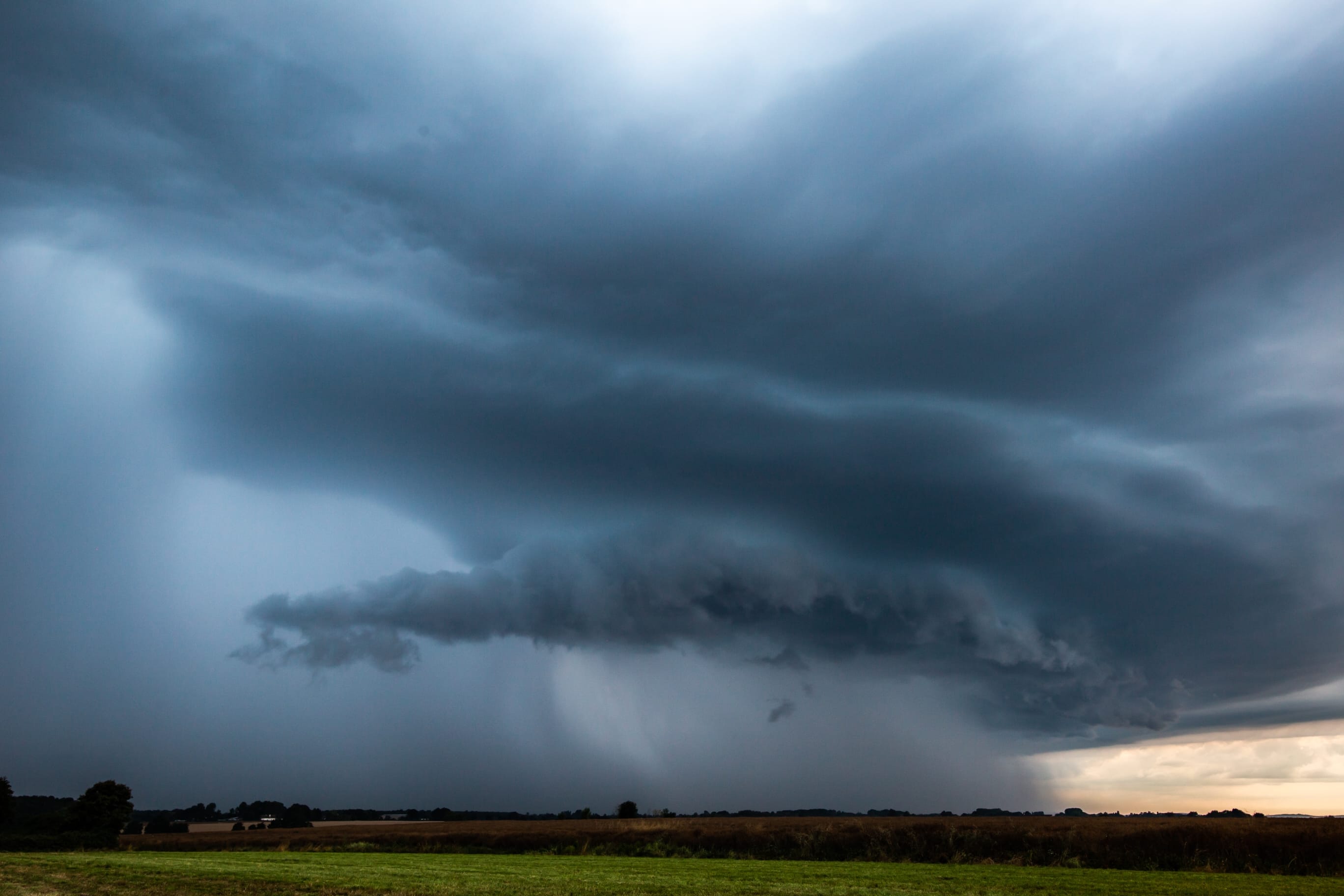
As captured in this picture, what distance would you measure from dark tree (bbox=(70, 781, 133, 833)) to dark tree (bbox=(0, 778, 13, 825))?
68.0ft

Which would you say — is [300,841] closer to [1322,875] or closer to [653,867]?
[653,867]

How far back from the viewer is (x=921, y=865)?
5600 centimetres

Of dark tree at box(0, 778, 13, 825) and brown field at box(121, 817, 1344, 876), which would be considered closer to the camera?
brown field at box(121, 817, 1344, 876)

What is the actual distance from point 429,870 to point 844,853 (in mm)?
35643

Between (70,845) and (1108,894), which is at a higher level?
(1108,894)

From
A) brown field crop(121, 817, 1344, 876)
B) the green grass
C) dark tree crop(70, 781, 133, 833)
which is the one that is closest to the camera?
the green grass

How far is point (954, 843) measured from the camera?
213 ft

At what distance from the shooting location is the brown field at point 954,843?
5359 centimetres

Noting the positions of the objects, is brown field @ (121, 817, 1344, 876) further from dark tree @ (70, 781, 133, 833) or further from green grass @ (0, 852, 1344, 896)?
dark tree @ (70, 781, 133, 833)

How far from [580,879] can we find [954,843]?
3771cm

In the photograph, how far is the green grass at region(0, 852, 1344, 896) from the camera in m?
33.9

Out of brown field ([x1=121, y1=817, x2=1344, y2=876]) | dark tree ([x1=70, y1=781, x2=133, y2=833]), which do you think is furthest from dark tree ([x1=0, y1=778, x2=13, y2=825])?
brown field ([x1=121, y1=817, x2=1344, y2=876])

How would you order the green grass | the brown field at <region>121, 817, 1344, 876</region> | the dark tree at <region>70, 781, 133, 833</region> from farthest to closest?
the dark tree at <region>70, 781, 133, 833</region>
the brown field at <region>121, 817, 1344, 876</region>
the green grass

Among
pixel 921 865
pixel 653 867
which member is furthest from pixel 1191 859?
pixel 653 867
